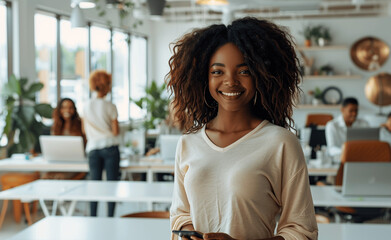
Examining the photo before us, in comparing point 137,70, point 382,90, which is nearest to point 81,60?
point 137,70

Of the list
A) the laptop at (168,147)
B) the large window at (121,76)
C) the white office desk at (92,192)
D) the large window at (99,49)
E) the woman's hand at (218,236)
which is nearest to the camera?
the woman's hand at (218,236)

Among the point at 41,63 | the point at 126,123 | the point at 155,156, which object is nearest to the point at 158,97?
the point at 126,123

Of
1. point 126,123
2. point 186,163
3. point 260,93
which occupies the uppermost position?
point 260,93

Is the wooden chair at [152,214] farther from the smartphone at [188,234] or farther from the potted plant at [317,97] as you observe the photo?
the potted plant at [317,97]

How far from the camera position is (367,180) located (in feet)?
12.5

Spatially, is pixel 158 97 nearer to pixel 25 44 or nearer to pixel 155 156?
pixel 25 44

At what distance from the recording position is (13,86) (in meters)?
6.70

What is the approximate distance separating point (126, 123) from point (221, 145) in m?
10.0

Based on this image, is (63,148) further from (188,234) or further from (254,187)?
(254,187)

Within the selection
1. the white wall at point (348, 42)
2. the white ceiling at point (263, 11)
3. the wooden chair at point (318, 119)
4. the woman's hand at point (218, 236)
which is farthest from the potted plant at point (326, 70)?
the woman's hand at point (218, 236)

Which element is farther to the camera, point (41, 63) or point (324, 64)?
point (324, 64)

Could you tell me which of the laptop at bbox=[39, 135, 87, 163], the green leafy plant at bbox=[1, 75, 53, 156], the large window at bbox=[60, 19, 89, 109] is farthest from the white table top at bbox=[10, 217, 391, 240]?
the large window at bbox=[60, 19, 89, 109]

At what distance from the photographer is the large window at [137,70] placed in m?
12.4

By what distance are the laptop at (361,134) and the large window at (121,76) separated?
623cm
